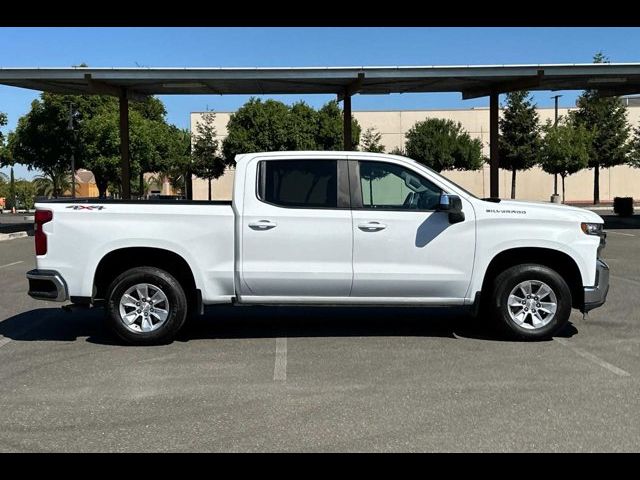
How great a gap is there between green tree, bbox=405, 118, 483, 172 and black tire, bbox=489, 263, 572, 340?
4456 cm

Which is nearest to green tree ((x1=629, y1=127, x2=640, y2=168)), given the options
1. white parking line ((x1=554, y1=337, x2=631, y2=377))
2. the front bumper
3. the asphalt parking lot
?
the asphalt parking lot

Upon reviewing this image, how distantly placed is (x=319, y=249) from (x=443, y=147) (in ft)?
151

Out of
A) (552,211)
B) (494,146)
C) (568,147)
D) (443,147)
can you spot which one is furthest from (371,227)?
(443,147)

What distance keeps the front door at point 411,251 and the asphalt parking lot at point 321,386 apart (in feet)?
1.94

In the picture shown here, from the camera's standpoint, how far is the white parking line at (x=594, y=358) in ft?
18.6

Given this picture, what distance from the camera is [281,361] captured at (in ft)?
20.0

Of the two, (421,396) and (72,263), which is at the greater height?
(72,263)

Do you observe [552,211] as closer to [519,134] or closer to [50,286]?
[50,286]

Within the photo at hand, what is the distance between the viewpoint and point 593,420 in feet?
14.6

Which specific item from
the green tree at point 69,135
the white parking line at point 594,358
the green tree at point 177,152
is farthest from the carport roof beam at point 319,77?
the green tree at point 177,152

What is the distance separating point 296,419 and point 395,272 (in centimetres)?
249

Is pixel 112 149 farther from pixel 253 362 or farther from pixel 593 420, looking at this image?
pixel 593 420

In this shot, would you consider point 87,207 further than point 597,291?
No
